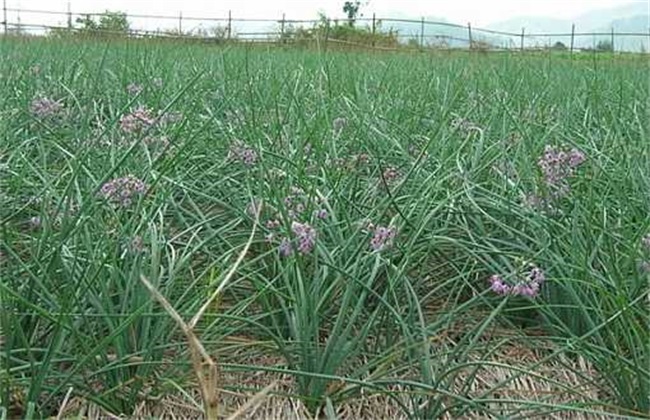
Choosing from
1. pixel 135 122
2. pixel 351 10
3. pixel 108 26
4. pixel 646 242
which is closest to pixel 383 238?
pixel 646 242

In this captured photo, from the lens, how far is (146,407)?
983 millimetres

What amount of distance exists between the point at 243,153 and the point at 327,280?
0.40 m

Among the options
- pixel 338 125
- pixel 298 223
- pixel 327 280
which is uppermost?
pixel 338 125

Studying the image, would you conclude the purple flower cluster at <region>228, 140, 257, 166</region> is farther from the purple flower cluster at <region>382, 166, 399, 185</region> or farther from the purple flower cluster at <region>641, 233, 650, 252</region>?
the purple flower cluster at <region>641, 233, 650, 252</region>

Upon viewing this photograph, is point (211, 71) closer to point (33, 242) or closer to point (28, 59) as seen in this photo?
point (28, 59)

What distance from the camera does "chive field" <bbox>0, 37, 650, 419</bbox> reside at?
0.97 m

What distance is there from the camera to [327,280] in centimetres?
116

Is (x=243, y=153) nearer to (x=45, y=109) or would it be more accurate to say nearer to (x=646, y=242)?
(x=45, y=109)

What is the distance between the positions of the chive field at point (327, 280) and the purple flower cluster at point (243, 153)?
1 centimetres

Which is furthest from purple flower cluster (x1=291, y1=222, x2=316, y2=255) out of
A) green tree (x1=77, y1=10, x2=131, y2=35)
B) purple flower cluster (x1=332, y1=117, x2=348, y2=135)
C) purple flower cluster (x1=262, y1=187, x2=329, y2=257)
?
green tree (x1=77, y1=10, x2=131, y2=35)

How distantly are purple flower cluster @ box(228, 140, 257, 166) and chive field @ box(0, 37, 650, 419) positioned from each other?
11 mm

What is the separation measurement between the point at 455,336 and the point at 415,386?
9.8 inches

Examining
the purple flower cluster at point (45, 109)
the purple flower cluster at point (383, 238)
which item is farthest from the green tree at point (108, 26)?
the purple flower cluster at point (383, 238)

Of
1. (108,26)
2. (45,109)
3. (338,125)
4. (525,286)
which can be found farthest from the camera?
(108,26)
